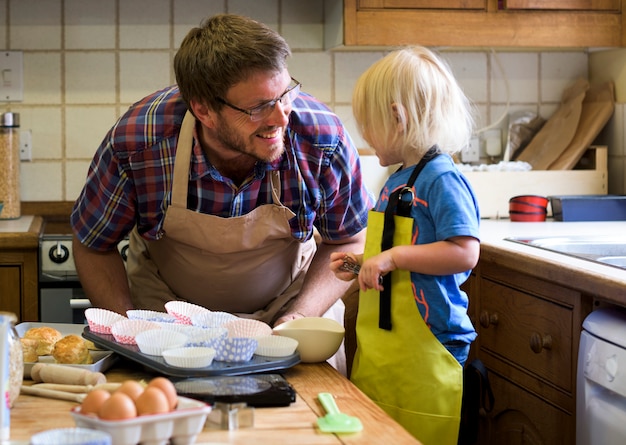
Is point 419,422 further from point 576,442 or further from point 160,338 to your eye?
point 160,338

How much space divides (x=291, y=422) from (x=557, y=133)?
2.19m

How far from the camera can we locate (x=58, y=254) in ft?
8.13

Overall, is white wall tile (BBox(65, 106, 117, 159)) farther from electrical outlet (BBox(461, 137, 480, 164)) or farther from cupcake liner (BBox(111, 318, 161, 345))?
cupcake liner (BBox(111, 318, 161, 345))

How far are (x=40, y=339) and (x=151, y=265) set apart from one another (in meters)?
0.60

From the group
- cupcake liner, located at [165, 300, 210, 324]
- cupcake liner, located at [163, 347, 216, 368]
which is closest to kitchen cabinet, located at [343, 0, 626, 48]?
cupcake liner, located at [165, 300, 210, 324]

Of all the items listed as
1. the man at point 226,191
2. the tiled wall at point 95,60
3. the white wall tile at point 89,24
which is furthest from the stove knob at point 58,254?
the white wall tile at point 89,24

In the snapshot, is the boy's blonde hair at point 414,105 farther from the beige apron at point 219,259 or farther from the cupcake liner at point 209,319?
the cupcake liner at point 209,319

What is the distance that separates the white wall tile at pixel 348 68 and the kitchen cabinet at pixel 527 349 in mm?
990

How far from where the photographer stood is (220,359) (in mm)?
1236

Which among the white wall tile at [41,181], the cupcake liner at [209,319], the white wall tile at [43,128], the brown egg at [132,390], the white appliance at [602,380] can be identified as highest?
the white wall tile at [43,128]

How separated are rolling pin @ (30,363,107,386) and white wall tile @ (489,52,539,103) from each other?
2217 mm

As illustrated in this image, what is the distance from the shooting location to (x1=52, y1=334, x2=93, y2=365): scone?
1250mm

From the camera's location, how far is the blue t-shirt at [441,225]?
1.57 m

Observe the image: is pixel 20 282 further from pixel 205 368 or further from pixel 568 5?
pixel 568 5
